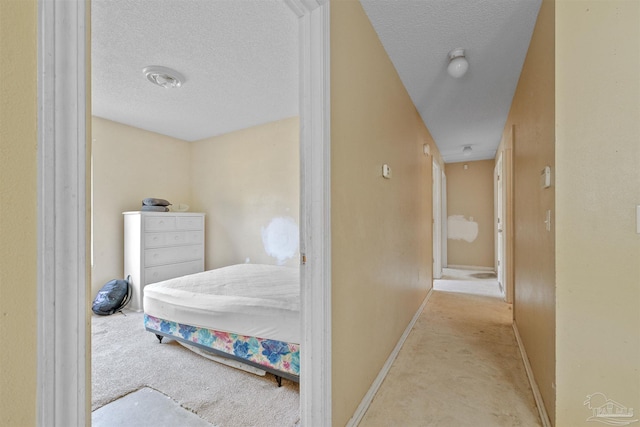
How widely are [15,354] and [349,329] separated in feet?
4.21

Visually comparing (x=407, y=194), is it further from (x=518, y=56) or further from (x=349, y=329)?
(x=349, y=329)

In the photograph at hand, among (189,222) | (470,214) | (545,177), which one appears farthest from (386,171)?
(470,214)

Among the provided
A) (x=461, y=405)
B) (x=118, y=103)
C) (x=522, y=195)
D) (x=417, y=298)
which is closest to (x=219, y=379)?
(x=461, y=405)

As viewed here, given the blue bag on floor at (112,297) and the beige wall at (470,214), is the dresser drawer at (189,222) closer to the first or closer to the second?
the blue bag on floor at (112,297)

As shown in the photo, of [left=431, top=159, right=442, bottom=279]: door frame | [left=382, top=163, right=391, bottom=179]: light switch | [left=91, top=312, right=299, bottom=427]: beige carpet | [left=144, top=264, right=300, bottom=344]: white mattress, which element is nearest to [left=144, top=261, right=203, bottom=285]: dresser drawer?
[left=91, top=312, right=299, bottom=427]: beige carpet

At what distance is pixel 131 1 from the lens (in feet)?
5.69

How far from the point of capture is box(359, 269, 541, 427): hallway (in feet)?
5.23

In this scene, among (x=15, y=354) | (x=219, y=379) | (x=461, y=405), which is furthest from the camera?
(x=219, y=379)

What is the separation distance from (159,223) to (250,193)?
1.23 m

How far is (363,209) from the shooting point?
1704 mm
